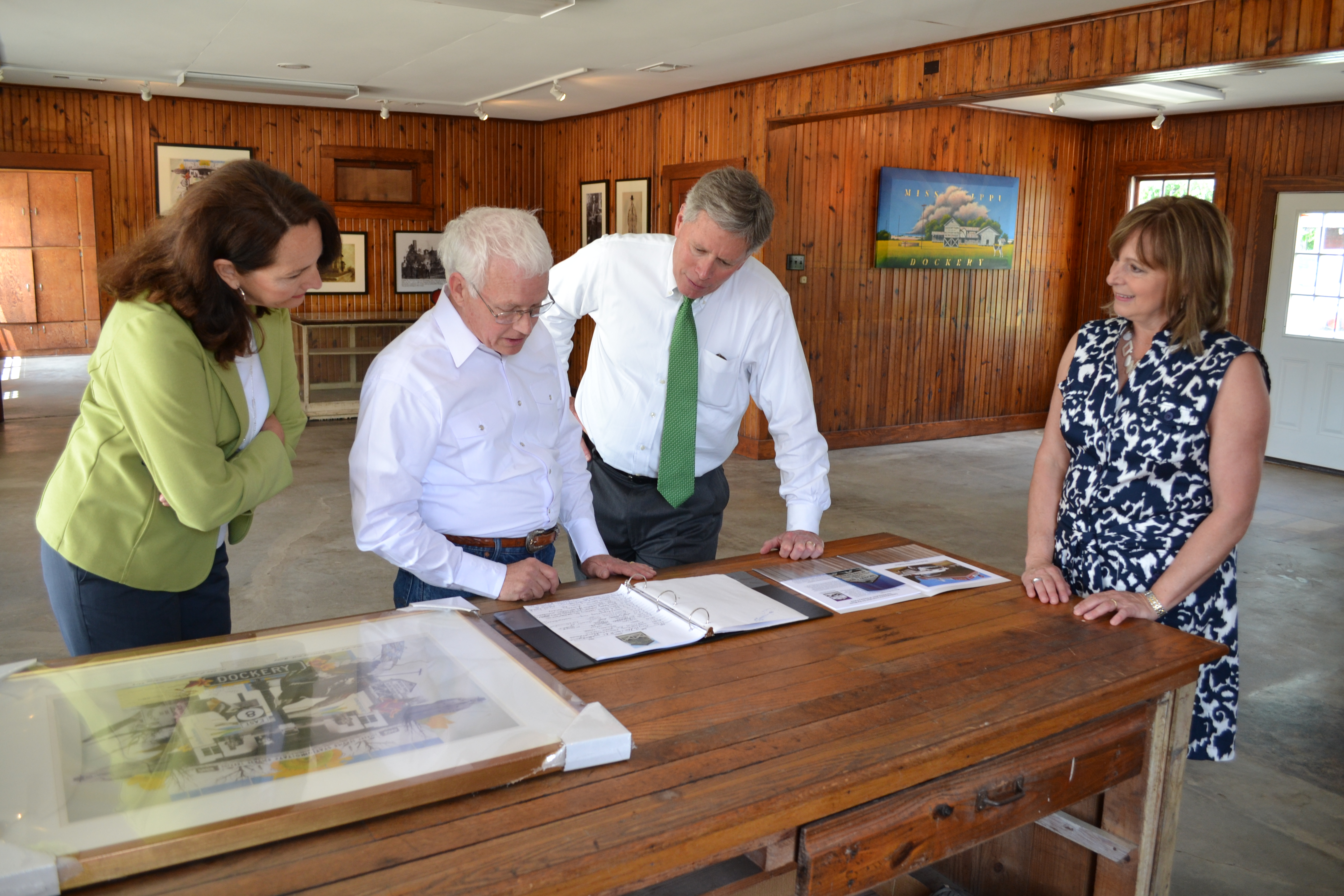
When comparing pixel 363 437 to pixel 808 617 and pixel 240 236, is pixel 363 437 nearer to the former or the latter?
pixel 240 236

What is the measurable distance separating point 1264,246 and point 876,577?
8077mm

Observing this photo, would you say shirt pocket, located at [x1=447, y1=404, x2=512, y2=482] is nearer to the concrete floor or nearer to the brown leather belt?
the brown leather belt

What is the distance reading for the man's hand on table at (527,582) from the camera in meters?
1.89

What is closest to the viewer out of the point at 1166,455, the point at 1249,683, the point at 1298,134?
the point at 1166,455

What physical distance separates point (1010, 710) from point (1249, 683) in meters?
3.01

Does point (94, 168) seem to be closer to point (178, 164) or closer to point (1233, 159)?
point (178, 164)

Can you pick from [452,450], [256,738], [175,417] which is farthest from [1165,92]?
[256,738]

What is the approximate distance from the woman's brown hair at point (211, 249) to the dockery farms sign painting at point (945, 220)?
7199mm

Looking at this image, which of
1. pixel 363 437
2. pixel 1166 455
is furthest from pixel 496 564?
pixel 1166 455

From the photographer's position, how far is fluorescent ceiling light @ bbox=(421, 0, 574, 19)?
5.16 m

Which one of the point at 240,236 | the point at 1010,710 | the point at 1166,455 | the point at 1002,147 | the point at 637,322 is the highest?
the point at 1002,147

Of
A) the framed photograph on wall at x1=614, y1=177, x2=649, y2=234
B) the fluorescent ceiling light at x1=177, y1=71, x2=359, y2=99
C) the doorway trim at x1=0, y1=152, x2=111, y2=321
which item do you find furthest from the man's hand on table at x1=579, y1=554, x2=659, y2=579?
the doorway trim at x1=0, y1=152, x2=111, y2=321

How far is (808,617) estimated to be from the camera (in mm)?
1872

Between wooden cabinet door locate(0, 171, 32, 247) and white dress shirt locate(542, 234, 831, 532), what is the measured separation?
1329cm
